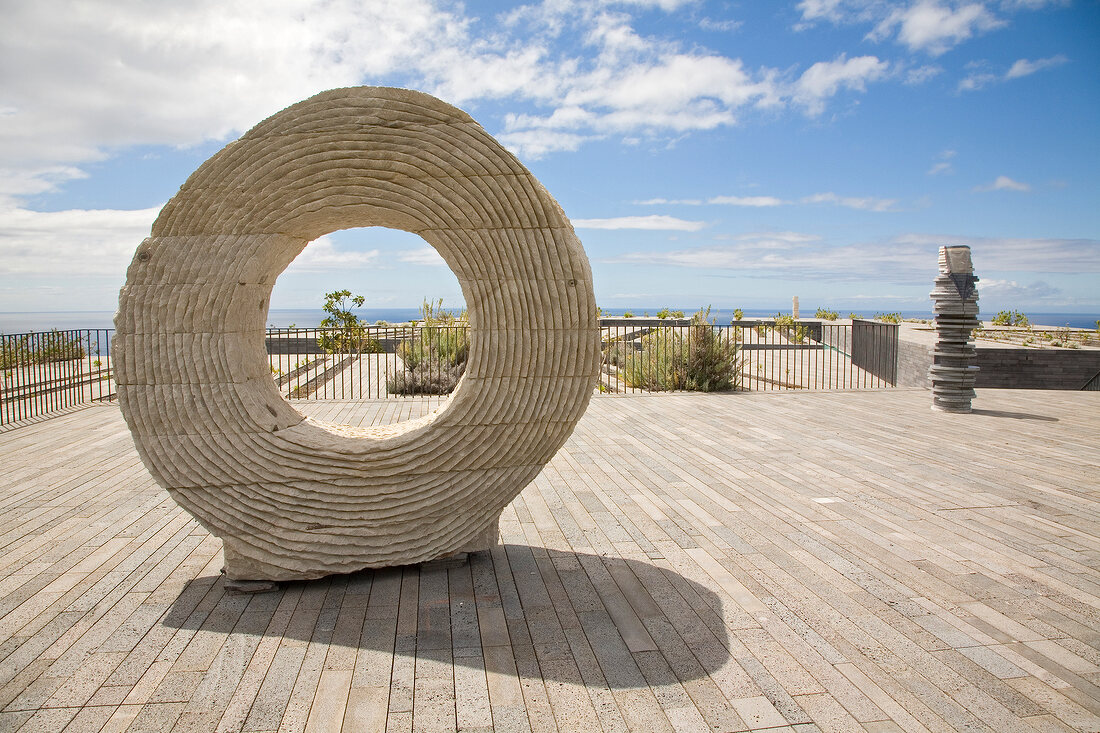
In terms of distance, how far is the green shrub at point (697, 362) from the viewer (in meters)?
10.1

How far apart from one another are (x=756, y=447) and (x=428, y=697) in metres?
4.57

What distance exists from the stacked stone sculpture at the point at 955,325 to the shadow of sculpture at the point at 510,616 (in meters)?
6.17

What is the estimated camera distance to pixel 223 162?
10.7ft

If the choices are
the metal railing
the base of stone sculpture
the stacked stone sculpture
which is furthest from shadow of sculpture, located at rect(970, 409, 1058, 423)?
the base of stone sculpture

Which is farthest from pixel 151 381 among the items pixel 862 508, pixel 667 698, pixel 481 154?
pixel 862 508

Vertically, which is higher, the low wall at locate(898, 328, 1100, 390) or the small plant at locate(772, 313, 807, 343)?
the small plant at locate(772, 313, 807, 343)

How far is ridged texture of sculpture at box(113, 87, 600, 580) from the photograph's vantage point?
327cm

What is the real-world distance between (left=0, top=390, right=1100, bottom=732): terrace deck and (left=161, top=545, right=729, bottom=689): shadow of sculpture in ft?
0.05

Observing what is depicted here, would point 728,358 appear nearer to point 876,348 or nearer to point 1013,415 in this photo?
point 1013,415

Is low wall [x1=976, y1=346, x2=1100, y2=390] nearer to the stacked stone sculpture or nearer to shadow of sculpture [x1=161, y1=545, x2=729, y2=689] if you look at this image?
the stacked stone sculpture

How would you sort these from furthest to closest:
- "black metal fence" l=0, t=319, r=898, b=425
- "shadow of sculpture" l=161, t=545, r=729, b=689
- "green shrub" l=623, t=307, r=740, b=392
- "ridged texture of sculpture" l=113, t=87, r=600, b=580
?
"green shrub" l=623, t=307, r=740, b=392
"black metal fence" l=0, t=319, r=898, b=425
"ridged texture of sculpture" l=113, t=87, r=600, b=580
"shadow of sculpture" l=161, t=545, r=729, b=689

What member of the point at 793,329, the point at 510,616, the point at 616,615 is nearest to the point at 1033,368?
the point at 793,329

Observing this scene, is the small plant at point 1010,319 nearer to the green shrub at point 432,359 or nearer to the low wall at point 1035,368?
the low wall at point 1035,368

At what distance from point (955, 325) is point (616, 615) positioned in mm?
6885
